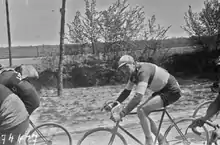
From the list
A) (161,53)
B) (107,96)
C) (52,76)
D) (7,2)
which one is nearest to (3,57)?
(7,2)

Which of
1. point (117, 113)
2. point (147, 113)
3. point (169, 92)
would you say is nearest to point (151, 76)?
point (169, 92)

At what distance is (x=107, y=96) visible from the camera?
1045 cm

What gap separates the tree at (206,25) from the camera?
15086 millimetres

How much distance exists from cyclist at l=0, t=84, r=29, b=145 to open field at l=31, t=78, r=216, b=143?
121 inches

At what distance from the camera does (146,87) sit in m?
4.21

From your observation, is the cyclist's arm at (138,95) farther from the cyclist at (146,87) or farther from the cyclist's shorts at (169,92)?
the cyclist's shorts at (169,92)

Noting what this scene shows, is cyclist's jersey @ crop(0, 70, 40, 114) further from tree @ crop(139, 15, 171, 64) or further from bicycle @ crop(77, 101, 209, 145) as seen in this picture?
tree @ crop(139, 15, 171, 64)

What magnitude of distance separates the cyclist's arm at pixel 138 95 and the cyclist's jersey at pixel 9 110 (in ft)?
5.16

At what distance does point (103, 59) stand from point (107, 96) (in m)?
4.04

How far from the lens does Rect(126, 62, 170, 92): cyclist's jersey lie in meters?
4.24

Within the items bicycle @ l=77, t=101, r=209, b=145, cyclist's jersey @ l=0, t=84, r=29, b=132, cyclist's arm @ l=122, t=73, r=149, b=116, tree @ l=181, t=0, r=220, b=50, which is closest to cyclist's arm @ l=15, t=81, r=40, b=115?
bicycle @ l=77, t=101, r=209, b=145

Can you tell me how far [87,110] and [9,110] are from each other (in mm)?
5518

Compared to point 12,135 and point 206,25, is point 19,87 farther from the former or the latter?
point 206,25

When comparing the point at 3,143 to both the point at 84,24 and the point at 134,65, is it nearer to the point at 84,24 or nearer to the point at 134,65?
the point at 134,65
